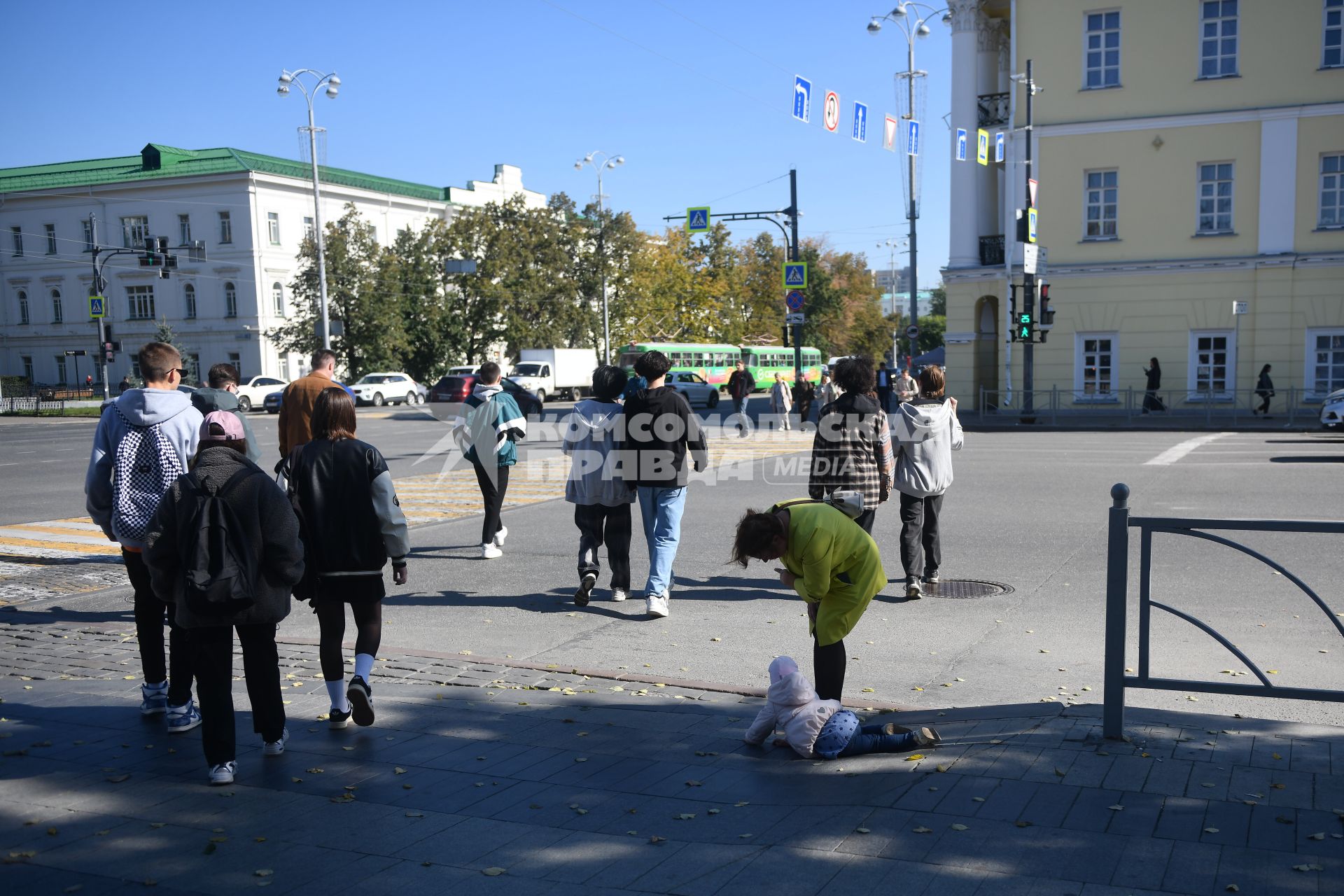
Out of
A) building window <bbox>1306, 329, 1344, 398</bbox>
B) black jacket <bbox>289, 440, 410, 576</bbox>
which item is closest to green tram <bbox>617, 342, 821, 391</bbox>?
building window <bbox>1306, 329, 1344, 398</bbox>

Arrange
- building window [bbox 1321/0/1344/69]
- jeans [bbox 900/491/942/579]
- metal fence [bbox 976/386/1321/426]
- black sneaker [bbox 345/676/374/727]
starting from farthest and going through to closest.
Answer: building window [bbox 1321/0/1344/69] < metal fence [bbox 976/386/1321/426] < jeans [bbox 900/491/942/579] < black sneaker [bbox 345/676/374/727]

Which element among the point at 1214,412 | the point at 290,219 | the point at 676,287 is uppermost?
the point at 290,219

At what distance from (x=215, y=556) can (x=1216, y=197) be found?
31656 millimetres

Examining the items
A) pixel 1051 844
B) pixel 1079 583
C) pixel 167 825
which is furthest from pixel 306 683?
pixel 1079 583

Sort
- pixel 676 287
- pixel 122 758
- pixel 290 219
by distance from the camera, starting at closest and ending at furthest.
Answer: pixel 122 758 < pixel 290 219 < pixel 676 287

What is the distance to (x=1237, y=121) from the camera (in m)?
29.8

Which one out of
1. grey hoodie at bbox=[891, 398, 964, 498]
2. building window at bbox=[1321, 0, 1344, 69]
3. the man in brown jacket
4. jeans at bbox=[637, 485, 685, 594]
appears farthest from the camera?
building window at bbox=[1321, 0, 1344, 69]

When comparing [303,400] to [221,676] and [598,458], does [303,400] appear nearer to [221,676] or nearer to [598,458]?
[598,458]

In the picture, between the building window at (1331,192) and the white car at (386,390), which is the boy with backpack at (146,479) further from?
the white car at (386,390)

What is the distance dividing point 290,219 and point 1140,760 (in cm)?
6190

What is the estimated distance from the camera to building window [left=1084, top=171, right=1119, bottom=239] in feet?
102

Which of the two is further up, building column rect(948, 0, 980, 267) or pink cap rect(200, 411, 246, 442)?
building column rect(948, 0, 980, 267)

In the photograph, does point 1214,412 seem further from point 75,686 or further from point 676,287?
point 676,287

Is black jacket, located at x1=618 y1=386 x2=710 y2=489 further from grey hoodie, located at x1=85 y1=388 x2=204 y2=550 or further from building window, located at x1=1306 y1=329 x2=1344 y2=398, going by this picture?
building window, located at x1=1306 y1=329 x2=1344 y2=398
